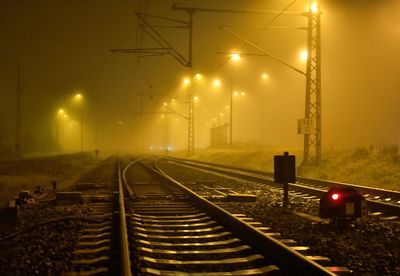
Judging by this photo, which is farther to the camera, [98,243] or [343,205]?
[343,205]

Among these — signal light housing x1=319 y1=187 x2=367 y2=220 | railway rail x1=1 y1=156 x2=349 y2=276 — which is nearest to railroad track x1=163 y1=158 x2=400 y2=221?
signal light housing x1=319 y1=187 x2=367 y2=220

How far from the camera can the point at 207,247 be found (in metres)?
7.53

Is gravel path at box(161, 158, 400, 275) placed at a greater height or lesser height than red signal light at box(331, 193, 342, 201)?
lesser

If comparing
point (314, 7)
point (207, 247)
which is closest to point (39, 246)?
point (207, 247)

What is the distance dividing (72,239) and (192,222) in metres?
2.61

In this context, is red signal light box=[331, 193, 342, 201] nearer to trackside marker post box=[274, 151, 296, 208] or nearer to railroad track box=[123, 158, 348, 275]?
railroad track box=[123, 158, 348, 275]

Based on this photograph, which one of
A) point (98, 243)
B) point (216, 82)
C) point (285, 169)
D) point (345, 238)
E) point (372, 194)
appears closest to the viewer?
point (98, 243)

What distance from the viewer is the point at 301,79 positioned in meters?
83.3

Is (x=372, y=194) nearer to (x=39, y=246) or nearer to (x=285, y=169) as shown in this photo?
(x=285, y=169)

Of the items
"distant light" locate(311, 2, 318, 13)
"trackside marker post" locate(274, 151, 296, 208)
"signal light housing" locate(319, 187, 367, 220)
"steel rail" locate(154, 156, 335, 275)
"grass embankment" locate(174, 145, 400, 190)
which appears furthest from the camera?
"distant light" locate(311, 2, 318, 13)

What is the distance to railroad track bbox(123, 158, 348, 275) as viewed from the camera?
608 centimetres

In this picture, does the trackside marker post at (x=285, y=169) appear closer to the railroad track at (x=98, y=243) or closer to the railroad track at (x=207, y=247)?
the railroad track at (x=207, y=247)

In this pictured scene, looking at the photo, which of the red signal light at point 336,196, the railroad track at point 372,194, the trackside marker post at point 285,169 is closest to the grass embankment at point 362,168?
the railroad track at point 372,194

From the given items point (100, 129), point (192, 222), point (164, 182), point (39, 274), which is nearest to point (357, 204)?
point (192, 222)
